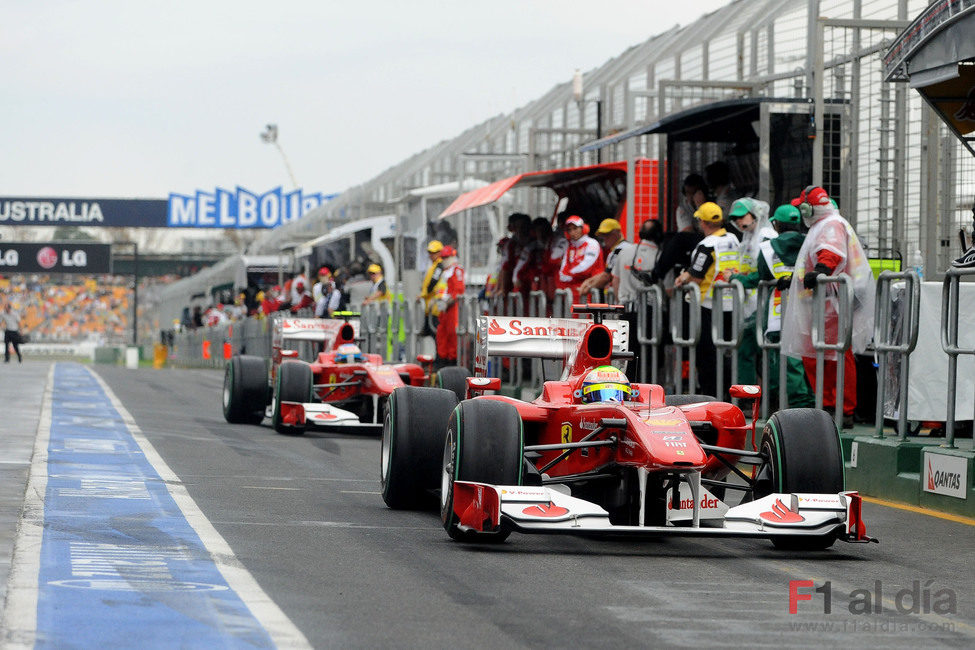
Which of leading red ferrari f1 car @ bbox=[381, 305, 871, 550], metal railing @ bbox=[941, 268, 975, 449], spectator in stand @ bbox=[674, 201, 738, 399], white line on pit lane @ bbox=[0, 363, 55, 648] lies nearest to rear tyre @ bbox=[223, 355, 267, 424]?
spectator in stand @ bbox=[674, 201, 738, 399]

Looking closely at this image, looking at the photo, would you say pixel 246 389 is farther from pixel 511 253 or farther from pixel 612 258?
pixel 612 258

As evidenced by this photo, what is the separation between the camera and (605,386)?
8.23 metres

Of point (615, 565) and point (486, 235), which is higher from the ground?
point (486, 235)

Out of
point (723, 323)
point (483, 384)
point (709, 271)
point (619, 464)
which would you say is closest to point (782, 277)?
point (723, 323)

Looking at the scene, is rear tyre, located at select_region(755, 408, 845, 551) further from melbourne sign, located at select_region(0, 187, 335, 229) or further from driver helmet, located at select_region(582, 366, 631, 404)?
melbourne sign, located at select_region(0, 187, 335, 229)

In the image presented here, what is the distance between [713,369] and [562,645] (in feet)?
26.0

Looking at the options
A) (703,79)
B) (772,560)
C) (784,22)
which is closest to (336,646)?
(772,560)

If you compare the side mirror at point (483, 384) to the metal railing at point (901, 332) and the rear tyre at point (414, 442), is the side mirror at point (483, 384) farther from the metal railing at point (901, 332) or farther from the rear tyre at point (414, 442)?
the metal railing at point (901, 332)

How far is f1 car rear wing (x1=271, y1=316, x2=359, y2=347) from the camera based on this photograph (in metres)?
17.7

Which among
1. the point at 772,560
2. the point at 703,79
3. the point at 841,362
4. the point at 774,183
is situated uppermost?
the point at 703,79

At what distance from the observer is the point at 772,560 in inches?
292

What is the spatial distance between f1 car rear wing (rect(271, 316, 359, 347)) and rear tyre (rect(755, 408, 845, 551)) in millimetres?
9991

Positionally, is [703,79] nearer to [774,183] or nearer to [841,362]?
[774,183]

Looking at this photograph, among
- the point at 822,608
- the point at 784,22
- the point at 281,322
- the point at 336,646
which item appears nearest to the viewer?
the point at 336,646
